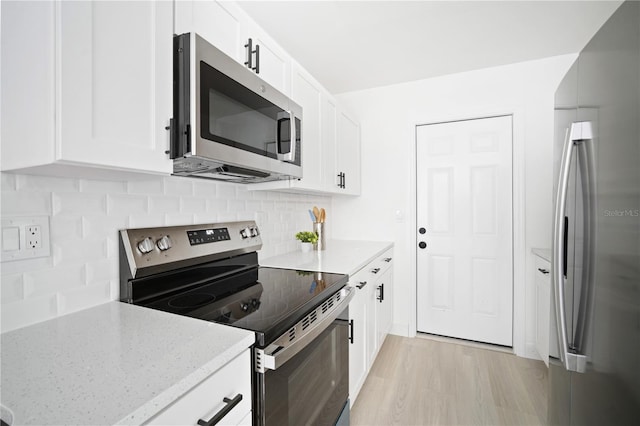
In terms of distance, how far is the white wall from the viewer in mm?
2428

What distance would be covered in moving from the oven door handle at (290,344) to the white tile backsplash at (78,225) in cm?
66

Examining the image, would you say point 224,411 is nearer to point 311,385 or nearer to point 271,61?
point 311,385

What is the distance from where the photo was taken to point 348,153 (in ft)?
8.86

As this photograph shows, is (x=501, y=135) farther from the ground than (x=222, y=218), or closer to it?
farther from the ground

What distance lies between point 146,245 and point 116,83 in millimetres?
596

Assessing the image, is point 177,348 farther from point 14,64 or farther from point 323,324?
point 14,64

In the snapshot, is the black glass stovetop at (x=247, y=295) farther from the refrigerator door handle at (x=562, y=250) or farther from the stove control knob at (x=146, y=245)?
the refrigerator door handle at (x=562, y=250)

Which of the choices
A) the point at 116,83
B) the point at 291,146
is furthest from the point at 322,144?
the point at 116,83

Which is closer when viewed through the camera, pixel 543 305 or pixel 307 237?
pixel 543 305

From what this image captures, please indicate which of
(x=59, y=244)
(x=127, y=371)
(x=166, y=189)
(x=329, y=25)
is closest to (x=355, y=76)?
(x=329, y=25)

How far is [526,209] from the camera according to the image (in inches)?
97.0

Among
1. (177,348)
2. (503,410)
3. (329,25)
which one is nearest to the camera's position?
(177,348)

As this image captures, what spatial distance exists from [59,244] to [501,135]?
3.00 m

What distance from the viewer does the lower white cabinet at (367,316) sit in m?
1.69
